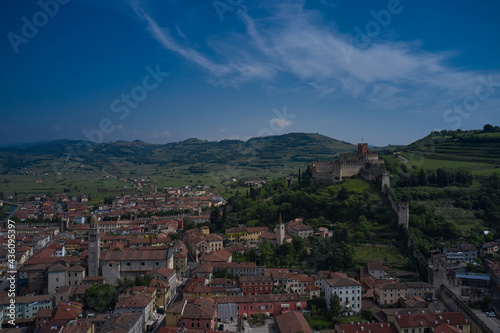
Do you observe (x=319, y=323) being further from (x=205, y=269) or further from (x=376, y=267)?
(x=205, y=269)

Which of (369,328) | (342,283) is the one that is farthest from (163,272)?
(369,328)

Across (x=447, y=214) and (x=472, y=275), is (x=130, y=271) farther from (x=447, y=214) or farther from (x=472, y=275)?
(x=447, y=214)

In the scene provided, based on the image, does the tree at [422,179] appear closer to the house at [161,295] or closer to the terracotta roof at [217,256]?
the terracotta roof at [217,256]

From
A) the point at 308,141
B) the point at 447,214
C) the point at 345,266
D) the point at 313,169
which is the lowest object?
the point at 345,266

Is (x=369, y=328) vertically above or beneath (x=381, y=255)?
beneath

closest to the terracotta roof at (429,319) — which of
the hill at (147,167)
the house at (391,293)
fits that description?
the house at (391,293)

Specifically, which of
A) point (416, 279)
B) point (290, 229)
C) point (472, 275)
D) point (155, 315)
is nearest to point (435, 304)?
point (416, 279)

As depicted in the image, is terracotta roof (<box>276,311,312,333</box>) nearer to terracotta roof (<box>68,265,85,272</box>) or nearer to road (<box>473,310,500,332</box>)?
road (<box>473,310,500,332</box>)
